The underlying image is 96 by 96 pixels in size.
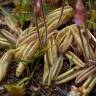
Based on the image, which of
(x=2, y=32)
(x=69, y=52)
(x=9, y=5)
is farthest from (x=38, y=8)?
(x=9, y=5)

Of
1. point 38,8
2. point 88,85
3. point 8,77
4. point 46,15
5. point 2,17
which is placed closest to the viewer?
point 38,8

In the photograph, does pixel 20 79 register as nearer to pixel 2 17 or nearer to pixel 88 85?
pixel 88 85

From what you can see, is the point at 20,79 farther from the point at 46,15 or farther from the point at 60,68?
the point at 46,15

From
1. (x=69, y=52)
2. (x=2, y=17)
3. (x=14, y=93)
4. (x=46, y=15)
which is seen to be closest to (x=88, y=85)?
(x=69, y=52)

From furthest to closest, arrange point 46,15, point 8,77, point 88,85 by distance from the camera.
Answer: point 46,15, point 8,77, point 88,85

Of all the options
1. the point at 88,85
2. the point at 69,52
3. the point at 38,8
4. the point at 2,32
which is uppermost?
the point at 38,8

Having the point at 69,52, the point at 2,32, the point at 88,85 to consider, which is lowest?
the point at 88,85

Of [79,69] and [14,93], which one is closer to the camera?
[14,93]

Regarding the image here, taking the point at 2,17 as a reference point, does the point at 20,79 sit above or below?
below

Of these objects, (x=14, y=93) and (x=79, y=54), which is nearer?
(x=14, y=93)
